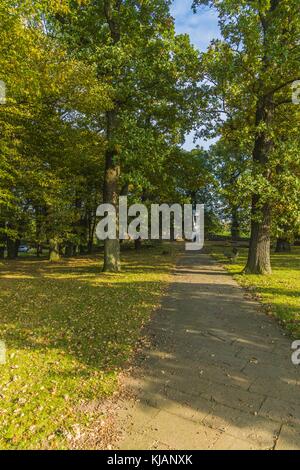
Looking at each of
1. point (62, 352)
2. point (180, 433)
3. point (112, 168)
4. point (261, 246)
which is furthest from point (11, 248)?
point (180, 433)

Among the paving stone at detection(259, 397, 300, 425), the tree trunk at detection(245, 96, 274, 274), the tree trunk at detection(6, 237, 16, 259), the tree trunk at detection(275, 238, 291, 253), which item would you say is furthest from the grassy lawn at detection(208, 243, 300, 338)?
the tree trunk at detection(6, 237, 16, 259)

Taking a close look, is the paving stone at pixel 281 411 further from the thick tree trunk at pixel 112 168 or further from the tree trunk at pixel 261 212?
the thick tree trunk at pixel 112 168

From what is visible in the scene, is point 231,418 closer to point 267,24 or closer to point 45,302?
point 45,302

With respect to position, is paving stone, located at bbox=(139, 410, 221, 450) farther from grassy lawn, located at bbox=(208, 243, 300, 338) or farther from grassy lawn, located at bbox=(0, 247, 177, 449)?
grassy lawn, located at bbox=(208, 243, 300, 338)

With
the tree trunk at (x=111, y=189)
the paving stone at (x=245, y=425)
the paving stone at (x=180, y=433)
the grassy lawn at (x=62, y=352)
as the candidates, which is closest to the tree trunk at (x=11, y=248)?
the tree trunk at (x=111, y=189)

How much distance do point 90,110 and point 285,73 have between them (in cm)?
817

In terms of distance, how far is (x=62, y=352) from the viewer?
599 centimetres

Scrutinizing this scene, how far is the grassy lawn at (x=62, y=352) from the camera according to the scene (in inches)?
153

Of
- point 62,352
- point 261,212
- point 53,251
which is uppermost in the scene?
point 261,212

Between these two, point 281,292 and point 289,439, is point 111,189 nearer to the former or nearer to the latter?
point 281,292

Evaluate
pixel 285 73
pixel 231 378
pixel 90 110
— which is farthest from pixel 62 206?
pixel 231 378

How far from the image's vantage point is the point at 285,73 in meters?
12.9

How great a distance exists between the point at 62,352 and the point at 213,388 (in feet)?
9.46

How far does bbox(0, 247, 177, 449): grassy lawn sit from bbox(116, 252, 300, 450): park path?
490 mm
